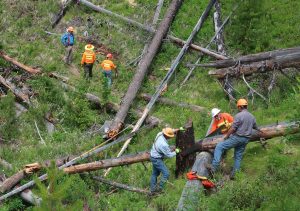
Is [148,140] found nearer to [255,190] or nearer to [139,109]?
[139,109]

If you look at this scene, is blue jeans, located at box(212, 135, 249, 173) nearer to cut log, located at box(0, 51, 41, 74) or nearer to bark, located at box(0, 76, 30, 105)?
bark, located at box(0, 76, 30, 105)

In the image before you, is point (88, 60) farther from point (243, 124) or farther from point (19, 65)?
point (243, 124)

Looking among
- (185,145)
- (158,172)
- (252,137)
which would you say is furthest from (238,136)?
(158,172)

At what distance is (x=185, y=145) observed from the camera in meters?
12.8

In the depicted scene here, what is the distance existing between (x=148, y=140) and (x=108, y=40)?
6.55 meters

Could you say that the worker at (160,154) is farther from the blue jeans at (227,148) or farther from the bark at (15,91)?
the bark at (15,91)

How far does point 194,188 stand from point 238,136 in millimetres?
1694

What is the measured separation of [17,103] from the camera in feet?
57.6

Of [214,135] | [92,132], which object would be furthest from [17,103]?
[214,135]

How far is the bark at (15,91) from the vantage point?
56.7 feet

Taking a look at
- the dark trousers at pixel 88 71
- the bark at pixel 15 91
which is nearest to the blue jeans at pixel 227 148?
the bark at pixel 15 91

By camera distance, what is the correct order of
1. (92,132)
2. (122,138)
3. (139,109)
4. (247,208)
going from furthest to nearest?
1. (139,109)
2. (92,132)
3. (122,138)
4. (247,208)

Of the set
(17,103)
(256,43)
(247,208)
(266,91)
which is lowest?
(17,103)

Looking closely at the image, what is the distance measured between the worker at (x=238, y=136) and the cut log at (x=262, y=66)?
3.87 meters
